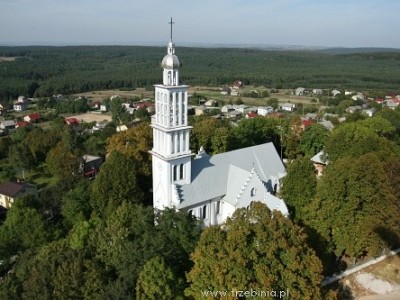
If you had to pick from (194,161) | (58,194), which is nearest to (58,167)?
(58,194)

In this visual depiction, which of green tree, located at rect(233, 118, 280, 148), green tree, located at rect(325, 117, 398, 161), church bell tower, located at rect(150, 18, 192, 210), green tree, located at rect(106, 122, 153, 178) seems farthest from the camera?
green tree, located at rect(233, 118, 280, 148)

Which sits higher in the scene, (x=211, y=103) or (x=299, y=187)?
(x=299, y=187)

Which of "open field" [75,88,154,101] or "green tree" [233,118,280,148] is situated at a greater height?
"green tree" [233,118,280,148]

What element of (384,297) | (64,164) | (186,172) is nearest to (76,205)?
(186,172)

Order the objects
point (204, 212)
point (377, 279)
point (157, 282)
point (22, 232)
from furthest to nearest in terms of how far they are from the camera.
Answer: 1. point (204, 212)
2. point (22, 232)
3. point (377, 279)
4. point (157, 282)

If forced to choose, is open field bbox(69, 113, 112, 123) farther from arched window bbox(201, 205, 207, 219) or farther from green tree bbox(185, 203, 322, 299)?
green tree bbox(185, 203, 322, 299)

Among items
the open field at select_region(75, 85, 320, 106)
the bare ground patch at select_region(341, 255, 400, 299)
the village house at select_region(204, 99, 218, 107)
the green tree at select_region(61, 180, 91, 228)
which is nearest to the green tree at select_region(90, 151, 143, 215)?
the green tree at select_region(61, 180, 91, 228)

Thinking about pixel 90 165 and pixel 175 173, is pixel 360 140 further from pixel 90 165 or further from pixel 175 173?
pixel 90 165
